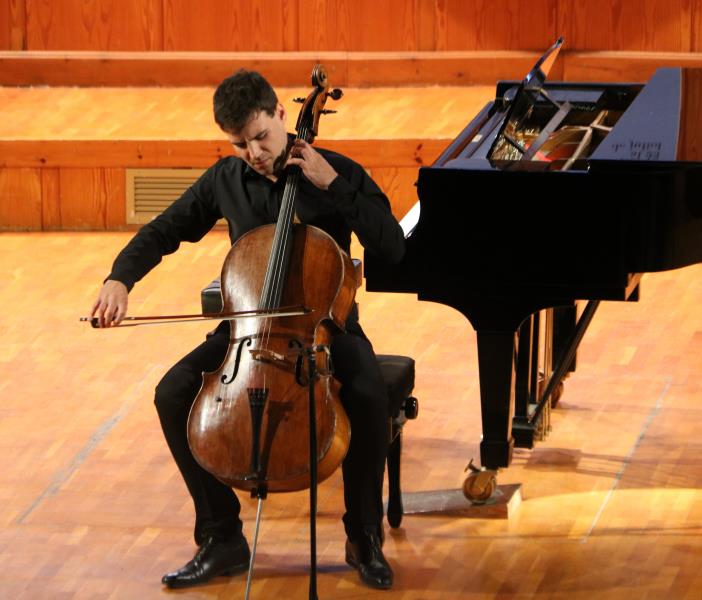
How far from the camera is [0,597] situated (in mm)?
2912

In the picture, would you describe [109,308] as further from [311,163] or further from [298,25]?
[298,25]

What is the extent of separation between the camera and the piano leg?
3.11m

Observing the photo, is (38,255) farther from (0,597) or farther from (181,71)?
(0,597)

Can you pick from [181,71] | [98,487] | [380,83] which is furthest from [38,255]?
[98,487]

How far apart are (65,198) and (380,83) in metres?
1.54

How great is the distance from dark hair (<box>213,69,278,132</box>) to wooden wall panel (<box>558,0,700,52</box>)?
404 centimetres

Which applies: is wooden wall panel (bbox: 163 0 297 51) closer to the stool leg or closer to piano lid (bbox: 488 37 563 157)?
piano lid (bbox: 488 37 563 157)

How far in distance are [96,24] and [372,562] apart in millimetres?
4380

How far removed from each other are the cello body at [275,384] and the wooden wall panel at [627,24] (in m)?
4.09

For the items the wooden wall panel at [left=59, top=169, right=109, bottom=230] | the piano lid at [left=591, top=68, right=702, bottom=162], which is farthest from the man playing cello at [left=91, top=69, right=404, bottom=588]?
the wooden wall panel at [left=59, top=169, right=109, bottom=230]

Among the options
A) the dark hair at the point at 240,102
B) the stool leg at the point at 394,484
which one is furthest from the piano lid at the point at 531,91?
the dark hair at the point at 240,102

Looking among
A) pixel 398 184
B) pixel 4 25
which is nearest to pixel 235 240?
A: pixel 398 184

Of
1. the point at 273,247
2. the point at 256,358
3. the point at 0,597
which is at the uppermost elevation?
the point at 273,247

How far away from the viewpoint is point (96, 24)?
675cm
